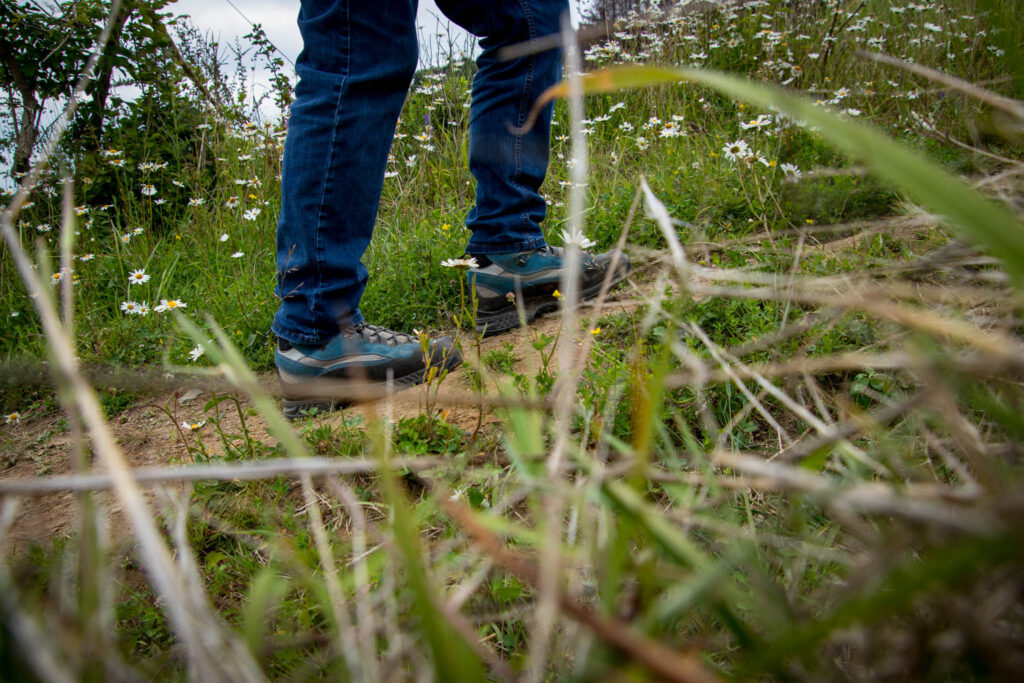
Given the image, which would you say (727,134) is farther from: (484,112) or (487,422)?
(487,422)

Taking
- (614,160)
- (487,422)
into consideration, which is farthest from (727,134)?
(487,422)

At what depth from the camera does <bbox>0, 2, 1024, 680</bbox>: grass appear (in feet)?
1.11

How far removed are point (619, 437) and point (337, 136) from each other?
114cm

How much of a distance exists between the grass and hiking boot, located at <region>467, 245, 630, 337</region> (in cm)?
15

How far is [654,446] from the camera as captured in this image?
108cm

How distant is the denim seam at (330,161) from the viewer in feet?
5.20

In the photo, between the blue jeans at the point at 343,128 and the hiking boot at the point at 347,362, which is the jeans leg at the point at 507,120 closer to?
the blue jeans at the point at 343,128

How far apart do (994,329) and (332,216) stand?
5.17ft

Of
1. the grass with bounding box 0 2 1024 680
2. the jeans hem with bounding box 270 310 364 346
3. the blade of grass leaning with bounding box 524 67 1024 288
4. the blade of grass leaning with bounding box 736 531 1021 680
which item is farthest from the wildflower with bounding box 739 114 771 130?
the blade of grass leaning with bounding box 736 531 1021 680

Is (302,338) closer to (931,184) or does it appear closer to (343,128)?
(343,128)

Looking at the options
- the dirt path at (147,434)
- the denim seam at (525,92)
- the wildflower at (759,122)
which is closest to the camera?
the dirt path at (147,434)

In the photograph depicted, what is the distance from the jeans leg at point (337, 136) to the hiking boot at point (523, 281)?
2.07 feet

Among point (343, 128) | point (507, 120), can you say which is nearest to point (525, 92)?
point (507, 120)

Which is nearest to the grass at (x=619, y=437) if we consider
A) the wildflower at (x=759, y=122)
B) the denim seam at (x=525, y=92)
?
the wildflower at (x=759, y=122)
